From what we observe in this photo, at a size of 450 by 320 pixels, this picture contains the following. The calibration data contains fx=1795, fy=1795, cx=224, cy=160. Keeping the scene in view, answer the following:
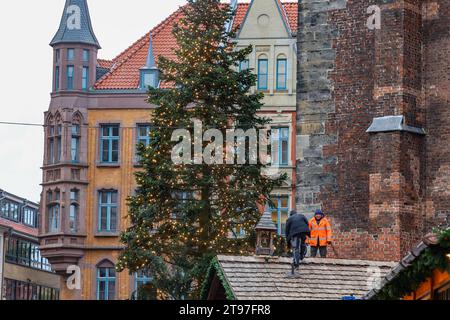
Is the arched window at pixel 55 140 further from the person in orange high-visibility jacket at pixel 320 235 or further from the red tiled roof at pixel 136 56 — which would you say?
the person in orange high-visibility jacket at pixel 320 235

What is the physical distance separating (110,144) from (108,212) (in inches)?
Answer: 116

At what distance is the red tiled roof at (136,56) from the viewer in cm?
7619

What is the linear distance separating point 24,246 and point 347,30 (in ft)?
187

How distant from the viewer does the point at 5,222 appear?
99188 millimetres

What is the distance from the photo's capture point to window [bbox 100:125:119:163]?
251 feet

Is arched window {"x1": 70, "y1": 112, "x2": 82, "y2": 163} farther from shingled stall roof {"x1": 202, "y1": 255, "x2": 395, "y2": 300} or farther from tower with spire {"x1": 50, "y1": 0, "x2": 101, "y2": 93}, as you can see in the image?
shingled stall roof {"x1": 202, "y1": 255, "x2": 395, "y2": 300}

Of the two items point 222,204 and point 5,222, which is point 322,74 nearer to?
point 222,204

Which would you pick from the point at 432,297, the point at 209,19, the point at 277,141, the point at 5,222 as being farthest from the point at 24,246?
the point at 432,297

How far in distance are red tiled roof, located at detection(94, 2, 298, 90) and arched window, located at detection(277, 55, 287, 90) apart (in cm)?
375

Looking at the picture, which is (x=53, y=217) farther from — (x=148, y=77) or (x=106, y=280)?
(x=148, y=77)

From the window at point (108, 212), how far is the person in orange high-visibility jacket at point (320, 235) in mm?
37411

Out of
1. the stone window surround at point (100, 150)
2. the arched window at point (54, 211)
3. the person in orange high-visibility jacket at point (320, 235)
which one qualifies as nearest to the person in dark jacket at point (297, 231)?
the person in orange high-visibility jacket at point (320, 235)
